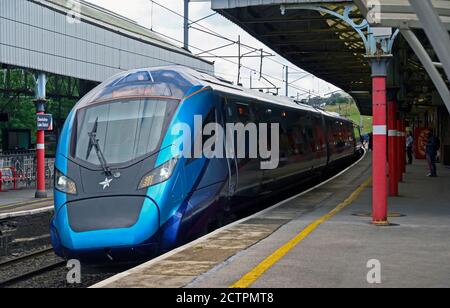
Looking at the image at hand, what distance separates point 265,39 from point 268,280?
12864mm

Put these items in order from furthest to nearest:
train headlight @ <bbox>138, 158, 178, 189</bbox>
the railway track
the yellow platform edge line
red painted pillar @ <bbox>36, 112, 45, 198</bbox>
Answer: red painted pillar @ <bbox>36, 112, 45, 198</bbox>
the railway track
train headlight @ <bbox>138, 158, 178, 189</bbox>
the yellow platform edge line

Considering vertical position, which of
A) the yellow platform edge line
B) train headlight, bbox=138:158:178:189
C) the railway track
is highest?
train headlight, bbox=138:158:178:189

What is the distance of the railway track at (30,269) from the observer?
29.1 feet

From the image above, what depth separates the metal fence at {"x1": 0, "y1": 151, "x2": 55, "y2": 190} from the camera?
23719mm

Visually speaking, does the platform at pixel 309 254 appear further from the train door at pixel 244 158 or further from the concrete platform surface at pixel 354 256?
the train door at pixel 244 158

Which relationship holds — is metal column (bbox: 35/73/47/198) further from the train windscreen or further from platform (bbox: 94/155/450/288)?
the train windscreen

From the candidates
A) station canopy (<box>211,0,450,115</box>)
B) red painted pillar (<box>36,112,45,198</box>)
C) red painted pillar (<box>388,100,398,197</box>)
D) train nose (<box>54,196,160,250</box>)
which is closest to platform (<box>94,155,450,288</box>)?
train nose (<box>54,196,160,250</box>)

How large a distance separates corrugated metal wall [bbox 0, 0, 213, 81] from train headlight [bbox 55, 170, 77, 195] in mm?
13043

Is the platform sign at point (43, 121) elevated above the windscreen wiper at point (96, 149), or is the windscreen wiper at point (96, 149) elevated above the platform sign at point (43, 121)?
the platform sign at point (43, 121)

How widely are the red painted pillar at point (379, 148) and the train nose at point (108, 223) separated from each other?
472 cm

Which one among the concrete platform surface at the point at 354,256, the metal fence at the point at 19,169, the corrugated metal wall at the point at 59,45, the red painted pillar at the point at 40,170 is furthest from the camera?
the metal fence at the point at 19,169

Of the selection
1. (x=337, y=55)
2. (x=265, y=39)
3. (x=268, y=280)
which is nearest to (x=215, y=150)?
(x=268, y=280)

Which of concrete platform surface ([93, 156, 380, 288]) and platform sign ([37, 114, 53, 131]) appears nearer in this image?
concrete platform surface ([93, 156, 380, 288])

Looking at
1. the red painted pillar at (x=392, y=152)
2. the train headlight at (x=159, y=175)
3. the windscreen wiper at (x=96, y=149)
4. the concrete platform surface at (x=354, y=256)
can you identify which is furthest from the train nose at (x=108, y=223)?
the red painted pillar at (x=392, y=152)
